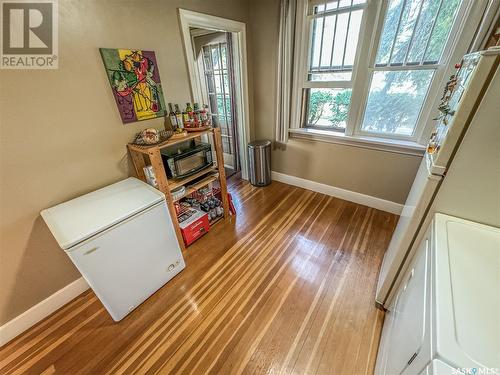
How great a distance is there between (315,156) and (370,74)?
0.99 meters

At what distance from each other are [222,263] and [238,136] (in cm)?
181

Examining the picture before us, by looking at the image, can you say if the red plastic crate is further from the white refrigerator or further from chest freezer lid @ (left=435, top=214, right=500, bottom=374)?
chest freezer lid @ (left=435, top=214, right=500, bottom=374)

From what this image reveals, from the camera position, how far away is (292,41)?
2143 mm

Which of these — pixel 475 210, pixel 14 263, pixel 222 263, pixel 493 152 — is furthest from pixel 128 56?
pixel 475 210

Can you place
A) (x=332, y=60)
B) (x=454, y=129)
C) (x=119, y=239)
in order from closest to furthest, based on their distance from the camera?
(x=454, y=129), (x=119, y=239), (x=332, y=60)

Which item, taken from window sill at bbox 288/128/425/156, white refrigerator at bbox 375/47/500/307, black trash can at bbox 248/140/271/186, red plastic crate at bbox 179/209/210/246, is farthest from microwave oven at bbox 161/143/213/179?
white refrigerator at bbox 375/47/500/307

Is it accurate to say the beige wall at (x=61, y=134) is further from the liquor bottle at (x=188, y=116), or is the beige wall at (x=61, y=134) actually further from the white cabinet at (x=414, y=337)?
the white cabinet at (x=414, y=337)

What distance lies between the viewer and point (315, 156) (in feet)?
8.38

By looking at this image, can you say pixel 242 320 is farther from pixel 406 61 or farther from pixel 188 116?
pixel 406 61

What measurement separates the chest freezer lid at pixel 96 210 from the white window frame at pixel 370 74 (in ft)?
6.30

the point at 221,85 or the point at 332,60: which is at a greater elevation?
the point at 332,60

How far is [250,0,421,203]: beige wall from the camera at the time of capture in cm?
210

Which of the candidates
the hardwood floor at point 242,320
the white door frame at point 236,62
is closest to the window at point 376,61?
the white door frame at point 236,62

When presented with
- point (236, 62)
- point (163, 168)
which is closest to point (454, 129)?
point (163, 168)
